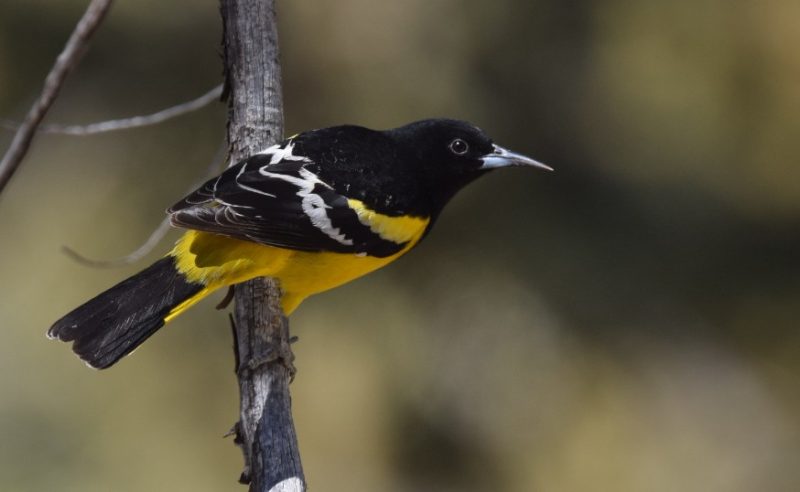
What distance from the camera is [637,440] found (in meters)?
6.86

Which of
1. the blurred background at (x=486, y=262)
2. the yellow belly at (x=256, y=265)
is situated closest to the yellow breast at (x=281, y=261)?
the yellow belly at (x=256, y=265)

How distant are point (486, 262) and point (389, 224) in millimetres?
3922

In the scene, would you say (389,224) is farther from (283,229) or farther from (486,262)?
(486,262)

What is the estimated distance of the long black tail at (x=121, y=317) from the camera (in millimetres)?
2963

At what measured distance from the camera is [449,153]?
3.66 metres

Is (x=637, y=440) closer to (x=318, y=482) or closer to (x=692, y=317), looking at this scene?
(x=692, y=317)

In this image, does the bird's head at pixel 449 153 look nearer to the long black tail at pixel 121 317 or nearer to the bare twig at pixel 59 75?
the long black tail at pixel 121 317

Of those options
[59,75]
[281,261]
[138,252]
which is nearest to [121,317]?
[138,252]

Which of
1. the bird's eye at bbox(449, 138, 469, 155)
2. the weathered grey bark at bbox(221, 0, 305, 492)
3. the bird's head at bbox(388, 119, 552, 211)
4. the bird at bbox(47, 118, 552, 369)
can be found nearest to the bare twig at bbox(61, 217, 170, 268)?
the bird at bbox(47, 118, 552, 369)

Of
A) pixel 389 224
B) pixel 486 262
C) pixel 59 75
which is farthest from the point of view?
pixel 486 262

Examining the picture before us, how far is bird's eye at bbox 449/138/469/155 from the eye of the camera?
3.66m

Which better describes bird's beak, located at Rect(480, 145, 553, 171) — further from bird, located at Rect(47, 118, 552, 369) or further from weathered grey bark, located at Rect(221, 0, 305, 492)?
weathered grey bark, located at Rect(221, 0, 305, 492)

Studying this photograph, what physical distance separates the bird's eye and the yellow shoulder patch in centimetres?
33

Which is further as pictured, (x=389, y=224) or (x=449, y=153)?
(x=449, y=153)
